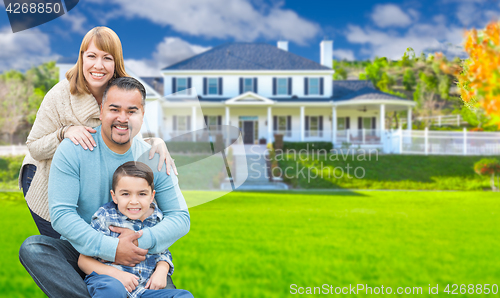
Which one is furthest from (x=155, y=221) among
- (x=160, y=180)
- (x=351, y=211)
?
(x=351, y=211)

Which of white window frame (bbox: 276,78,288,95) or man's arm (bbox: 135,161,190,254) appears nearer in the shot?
man's arm (bbox: 135,161,190,254)

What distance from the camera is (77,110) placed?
6.64 ft

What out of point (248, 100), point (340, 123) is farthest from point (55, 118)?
point (340, 123)

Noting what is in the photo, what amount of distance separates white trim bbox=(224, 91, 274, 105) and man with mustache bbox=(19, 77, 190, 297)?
19613 millimetres

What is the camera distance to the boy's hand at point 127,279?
1.81 m

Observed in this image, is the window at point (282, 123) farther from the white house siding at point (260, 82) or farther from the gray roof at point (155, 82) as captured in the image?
the gray roof at point (155, 82)

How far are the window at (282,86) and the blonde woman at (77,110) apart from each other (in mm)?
22090

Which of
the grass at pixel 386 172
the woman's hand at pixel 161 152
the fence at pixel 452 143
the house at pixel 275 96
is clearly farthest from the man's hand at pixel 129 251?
the house at pixel 275 96

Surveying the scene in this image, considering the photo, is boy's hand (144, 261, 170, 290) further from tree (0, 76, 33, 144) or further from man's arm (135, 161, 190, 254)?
tree (0, 76, 33, 144)

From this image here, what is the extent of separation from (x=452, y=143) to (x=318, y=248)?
15.8 m

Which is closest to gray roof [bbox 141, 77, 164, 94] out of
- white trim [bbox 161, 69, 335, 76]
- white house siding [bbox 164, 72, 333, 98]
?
white house siding [bbox 164, 72, 333, 98]

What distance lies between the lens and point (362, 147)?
66.4 ft

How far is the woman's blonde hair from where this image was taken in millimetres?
1919

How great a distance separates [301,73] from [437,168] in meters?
10.8
